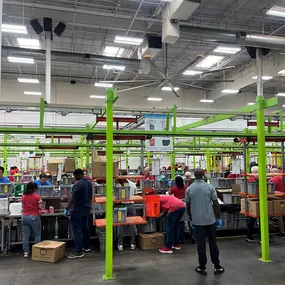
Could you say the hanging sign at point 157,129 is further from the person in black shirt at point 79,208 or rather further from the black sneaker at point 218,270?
the black sneaker at point 218,270

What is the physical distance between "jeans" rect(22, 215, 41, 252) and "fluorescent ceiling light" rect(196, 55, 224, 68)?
329 inches

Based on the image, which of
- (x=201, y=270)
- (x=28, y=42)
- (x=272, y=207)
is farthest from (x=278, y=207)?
(x=28, y=42)

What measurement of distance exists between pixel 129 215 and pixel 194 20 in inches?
238

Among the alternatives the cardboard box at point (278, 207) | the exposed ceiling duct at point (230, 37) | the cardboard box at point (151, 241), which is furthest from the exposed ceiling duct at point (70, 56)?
the cardboard box at point (278, 207)

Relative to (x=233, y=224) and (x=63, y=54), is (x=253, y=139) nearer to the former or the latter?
(x=233, y=224)

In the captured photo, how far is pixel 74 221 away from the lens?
5.61 metres

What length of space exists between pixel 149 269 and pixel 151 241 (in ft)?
3.88

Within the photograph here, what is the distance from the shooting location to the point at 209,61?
37.2ft

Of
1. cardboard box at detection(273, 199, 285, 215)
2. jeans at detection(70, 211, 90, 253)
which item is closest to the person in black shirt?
jeans at detection(70, 211, 90, 253)

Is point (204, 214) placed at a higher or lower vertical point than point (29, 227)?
higher

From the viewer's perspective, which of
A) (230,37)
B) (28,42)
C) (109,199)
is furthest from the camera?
(28,42)

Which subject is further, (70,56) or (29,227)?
(70,56)

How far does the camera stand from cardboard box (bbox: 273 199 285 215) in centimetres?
599

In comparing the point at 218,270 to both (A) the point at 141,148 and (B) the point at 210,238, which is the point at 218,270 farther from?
(A) the point at 141,148
